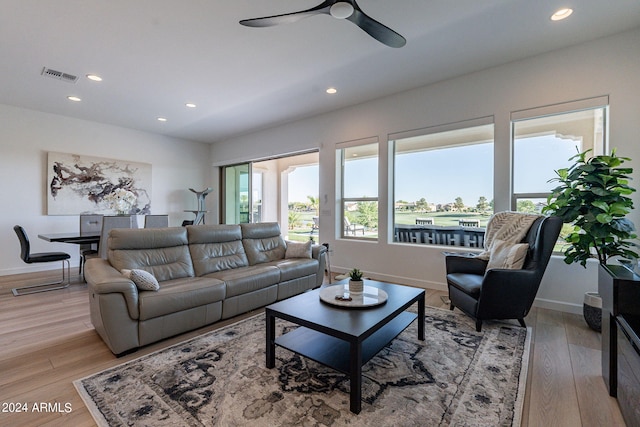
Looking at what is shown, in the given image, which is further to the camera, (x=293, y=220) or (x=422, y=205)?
(x=293, y=220)

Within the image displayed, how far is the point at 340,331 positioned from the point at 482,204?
122 inches

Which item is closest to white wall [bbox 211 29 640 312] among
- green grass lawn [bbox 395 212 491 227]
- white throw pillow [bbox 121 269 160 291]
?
green grass lawn [bbox 395 212 491 227]

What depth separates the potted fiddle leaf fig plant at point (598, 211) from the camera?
2.49m

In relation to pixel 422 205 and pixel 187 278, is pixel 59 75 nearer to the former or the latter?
pixel 187 278

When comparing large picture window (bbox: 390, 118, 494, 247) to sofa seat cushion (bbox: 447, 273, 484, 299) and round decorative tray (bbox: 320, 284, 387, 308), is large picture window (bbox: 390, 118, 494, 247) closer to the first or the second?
sofa seat cushion (bbox: 447, 273, 484, 299)

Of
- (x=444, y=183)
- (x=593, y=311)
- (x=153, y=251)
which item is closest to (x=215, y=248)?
(x=153, y=251)

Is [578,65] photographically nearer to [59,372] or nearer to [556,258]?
[556,258]

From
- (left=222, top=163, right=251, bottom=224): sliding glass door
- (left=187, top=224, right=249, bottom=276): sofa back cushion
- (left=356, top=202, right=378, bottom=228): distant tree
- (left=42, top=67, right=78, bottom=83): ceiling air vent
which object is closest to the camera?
(left=187, top=224, right=249, bottom=276): sofa back cushion

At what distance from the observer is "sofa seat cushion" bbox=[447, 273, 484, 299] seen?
2649 mm

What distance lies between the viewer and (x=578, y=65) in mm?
3055

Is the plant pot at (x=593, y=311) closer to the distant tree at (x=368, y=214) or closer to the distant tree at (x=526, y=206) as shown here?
the distant tree at (x=526, y=206)

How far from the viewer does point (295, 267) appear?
3.61 metres

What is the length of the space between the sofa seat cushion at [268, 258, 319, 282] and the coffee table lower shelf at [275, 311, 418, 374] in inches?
51.6

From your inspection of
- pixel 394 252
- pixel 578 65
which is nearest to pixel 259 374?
pixel 394 252
